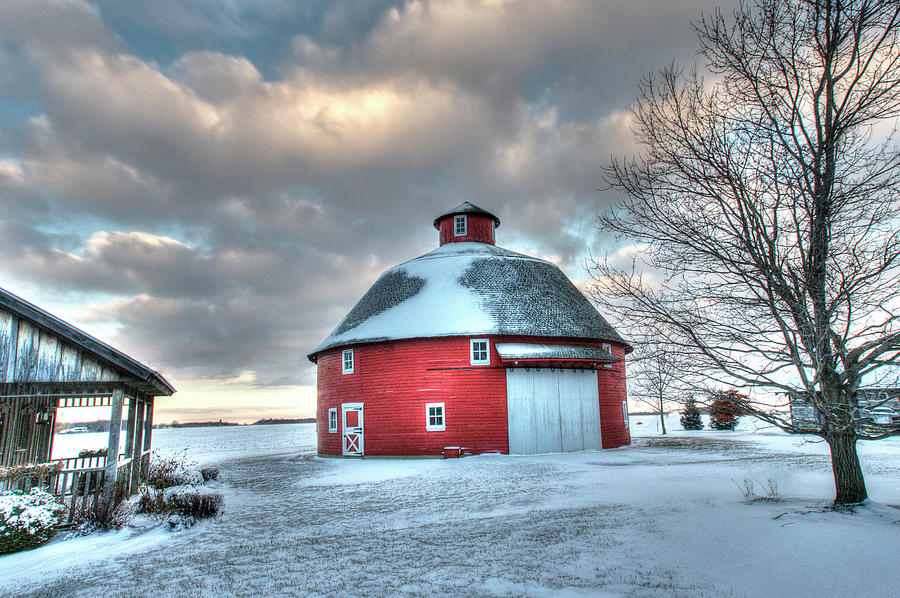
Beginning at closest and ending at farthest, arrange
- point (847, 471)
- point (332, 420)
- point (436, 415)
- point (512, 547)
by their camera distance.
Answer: point (512, 547)
point (847, 471)
point (436, 415)
point (332, 420)

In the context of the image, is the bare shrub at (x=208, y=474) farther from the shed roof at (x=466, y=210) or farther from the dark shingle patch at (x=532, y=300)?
the shed roof at (x=466, y=210)

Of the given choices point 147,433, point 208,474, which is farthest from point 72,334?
point 208,474

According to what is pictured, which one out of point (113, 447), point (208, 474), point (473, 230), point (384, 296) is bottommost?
point (208, 474)

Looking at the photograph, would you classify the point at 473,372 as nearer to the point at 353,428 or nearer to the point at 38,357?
the point at 353,428

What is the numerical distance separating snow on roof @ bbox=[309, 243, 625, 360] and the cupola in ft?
4.33

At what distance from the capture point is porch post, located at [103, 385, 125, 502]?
33.0 feet

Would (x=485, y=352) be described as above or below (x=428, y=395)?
above

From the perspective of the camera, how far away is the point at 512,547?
7570mm

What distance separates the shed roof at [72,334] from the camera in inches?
365

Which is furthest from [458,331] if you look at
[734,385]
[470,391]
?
[734,385]

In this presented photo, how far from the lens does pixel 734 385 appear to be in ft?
29.2

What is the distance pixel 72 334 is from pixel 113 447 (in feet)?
7.70

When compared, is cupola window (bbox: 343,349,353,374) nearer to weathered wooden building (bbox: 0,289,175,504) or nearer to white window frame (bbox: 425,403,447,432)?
white window frame (bbox: 425,403,447,432)

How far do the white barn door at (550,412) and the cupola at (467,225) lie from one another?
34.8 feet
